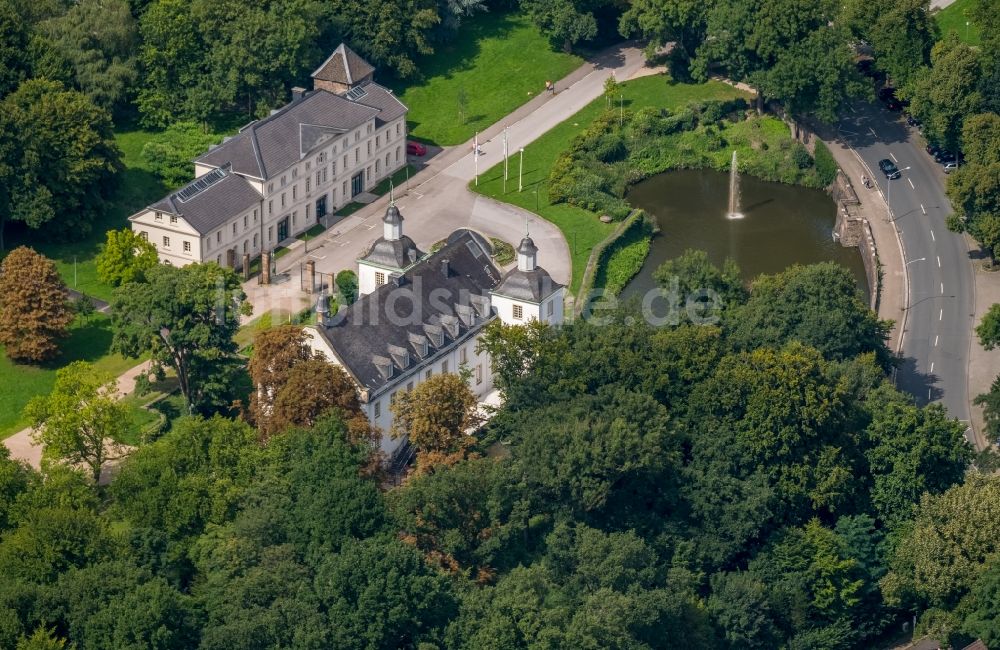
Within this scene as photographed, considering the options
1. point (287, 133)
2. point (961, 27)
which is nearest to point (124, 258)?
point (287, 133)

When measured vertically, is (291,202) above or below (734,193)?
above

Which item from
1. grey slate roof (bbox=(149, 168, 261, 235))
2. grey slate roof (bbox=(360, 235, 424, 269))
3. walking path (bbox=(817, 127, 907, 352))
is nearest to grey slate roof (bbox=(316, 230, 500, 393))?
grey slate roof (bbox=(360, 235, 424, 269))

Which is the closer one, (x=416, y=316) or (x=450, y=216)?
(x=416, y=316)

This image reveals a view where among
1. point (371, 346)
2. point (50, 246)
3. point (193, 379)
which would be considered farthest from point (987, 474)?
point (50, 246)

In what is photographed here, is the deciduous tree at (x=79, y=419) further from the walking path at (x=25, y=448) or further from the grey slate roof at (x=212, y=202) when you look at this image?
the grey slate roof at (x=212, y=202)

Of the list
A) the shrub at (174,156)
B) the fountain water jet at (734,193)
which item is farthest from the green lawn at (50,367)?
the fountain water jet at (734,193)

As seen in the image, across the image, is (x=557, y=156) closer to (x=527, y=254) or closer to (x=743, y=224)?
(x=743, y=224)
